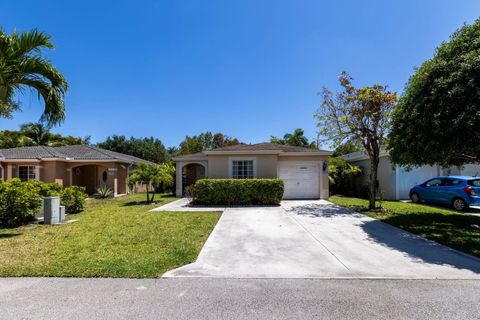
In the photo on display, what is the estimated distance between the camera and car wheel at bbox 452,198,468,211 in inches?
489

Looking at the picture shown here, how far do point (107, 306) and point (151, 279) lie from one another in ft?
3.11

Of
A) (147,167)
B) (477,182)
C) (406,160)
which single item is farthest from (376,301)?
(147,167)

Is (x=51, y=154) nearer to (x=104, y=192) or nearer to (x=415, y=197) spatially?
(x=104, y=192)

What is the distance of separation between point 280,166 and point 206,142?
29.4 metres

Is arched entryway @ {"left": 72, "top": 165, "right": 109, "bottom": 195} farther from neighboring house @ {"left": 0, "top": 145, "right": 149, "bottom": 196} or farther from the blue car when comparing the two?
the blue car

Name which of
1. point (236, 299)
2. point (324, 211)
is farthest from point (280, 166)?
point (236, 299)

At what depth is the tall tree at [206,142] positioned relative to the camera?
42.3 m

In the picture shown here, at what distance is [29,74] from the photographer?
739 cm

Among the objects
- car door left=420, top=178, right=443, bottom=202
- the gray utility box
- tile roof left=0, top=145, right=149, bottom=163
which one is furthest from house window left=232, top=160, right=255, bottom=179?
tile roof left=0, top=145, right=149, bottom=163

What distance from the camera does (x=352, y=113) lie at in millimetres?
12891

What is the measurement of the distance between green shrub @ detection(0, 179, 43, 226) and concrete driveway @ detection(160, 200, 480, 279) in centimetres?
715

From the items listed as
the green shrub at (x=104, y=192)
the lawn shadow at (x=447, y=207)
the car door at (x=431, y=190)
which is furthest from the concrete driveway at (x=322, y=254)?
the green shrub at (x=104, y=192)

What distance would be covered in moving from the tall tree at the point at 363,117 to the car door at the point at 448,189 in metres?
4.00

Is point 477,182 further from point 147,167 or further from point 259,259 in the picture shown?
point 147,167
